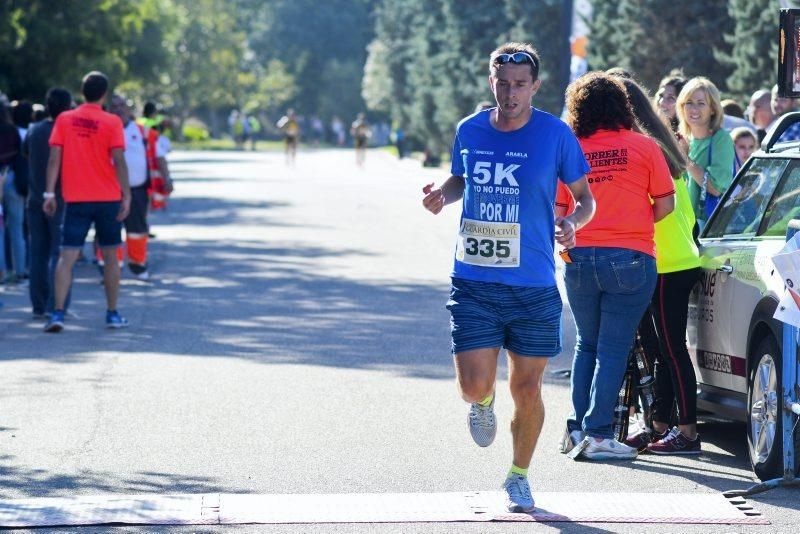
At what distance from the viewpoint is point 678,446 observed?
26.6ft

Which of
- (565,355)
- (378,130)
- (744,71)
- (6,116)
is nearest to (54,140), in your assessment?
(6,116)

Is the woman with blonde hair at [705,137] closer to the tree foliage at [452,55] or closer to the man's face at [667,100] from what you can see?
the man's face at [667,100]

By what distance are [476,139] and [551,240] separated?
0.52 m

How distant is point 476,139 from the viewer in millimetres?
6660

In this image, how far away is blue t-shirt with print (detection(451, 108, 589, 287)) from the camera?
258 inches

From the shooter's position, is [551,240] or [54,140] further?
[54,140]

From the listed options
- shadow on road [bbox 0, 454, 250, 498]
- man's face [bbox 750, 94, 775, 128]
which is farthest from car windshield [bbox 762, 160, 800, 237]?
man's face [bbox 750, 94, 775, 128]

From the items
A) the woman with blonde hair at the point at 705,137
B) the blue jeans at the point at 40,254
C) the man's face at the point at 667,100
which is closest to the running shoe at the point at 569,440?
the woman with blonde hair at the point at 705,137

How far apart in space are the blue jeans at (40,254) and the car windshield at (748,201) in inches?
268

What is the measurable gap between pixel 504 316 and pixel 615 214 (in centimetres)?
126

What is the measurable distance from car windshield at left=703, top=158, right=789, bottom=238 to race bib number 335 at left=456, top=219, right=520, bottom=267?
203cm

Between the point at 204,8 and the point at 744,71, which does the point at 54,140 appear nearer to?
the point at 744,71

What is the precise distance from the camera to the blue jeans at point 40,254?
1371cm

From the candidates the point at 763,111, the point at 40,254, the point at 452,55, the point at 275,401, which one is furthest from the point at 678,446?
the point at 452,55
